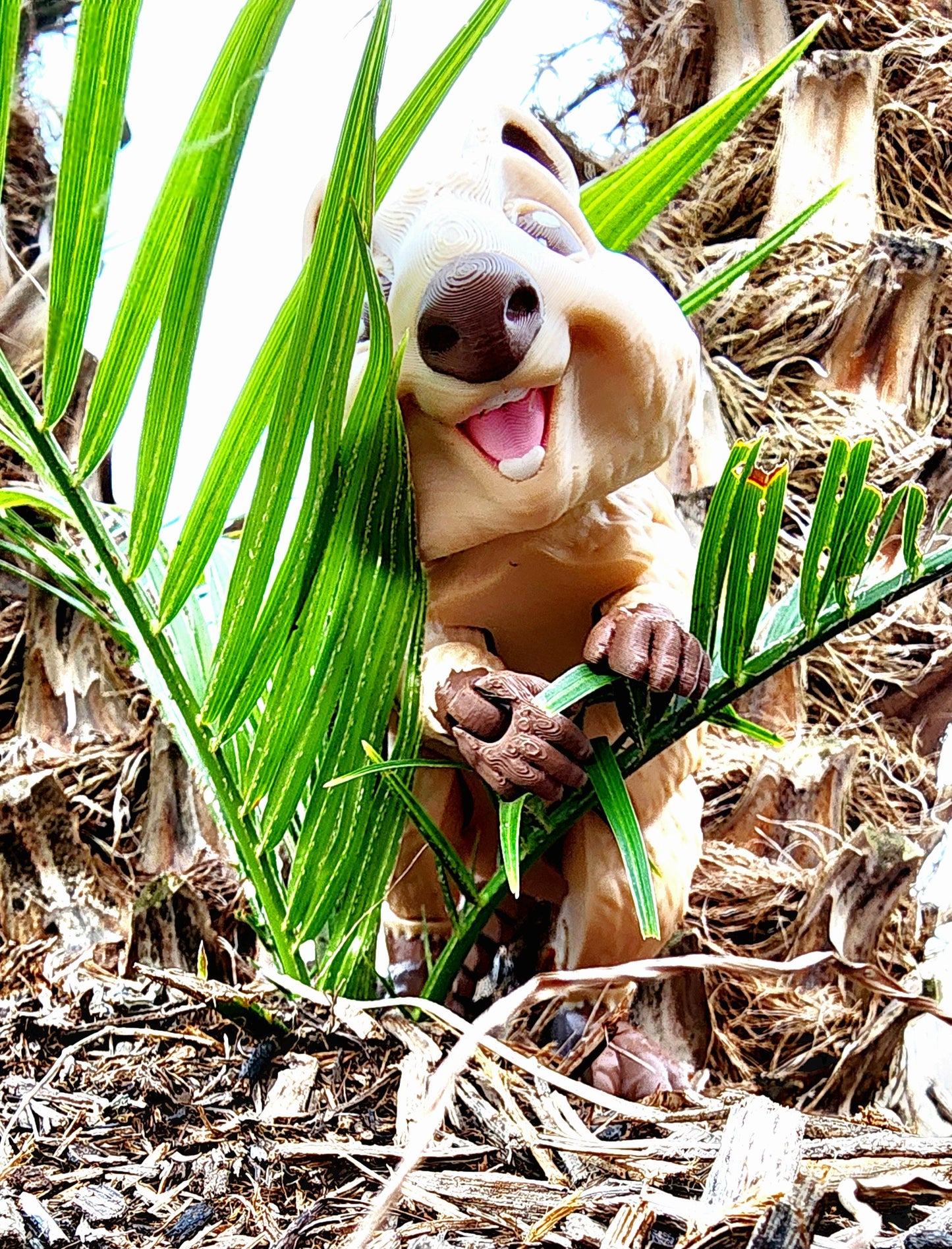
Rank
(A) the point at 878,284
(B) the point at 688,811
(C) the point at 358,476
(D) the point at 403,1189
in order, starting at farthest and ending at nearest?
(A) the point at 878,284
(B) the point at 688,811
(C) the point at 358,476
(D) the point at 403,1189

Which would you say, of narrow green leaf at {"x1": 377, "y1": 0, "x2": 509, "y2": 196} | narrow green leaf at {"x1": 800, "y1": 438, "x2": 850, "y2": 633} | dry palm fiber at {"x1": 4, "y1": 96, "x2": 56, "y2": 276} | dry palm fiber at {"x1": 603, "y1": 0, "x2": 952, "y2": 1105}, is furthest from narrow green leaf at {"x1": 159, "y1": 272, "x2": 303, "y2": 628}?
dry palm fiber at {"x1": 4, "y1": 96, "x2": 56, "y2": 276}

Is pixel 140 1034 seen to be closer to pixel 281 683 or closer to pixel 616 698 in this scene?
pixel 281 683

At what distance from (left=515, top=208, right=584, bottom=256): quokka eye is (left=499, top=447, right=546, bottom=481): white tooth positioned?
5.4 inches

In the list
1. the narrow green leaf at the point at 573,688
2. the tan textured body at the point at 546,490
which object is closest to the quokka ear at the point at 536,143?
→ the tan textured body at the point at 546,490

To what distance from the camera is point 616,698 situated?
0.69m

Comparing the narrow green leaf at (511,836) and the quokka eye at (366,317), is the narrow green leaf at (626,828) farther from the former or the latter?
the quokka eye at (366,317)

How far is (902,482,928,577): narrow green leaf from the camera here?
0.67 metres

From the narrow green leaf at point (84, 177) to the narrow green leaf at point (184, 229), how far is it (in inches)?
0.9

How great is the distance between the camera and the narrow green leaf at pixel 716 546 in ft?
2.18

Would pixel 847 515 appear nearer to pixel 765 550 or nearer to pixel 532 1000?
pixel 765 550

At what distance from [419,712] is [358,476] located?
17 cm

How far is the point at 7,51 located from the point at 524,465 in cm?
33

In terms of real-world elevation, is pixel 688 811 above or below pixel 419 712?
below

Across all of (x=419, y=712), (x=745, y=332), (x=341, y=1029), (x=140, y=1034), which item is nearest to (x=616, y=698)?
(x=419, y=712)
